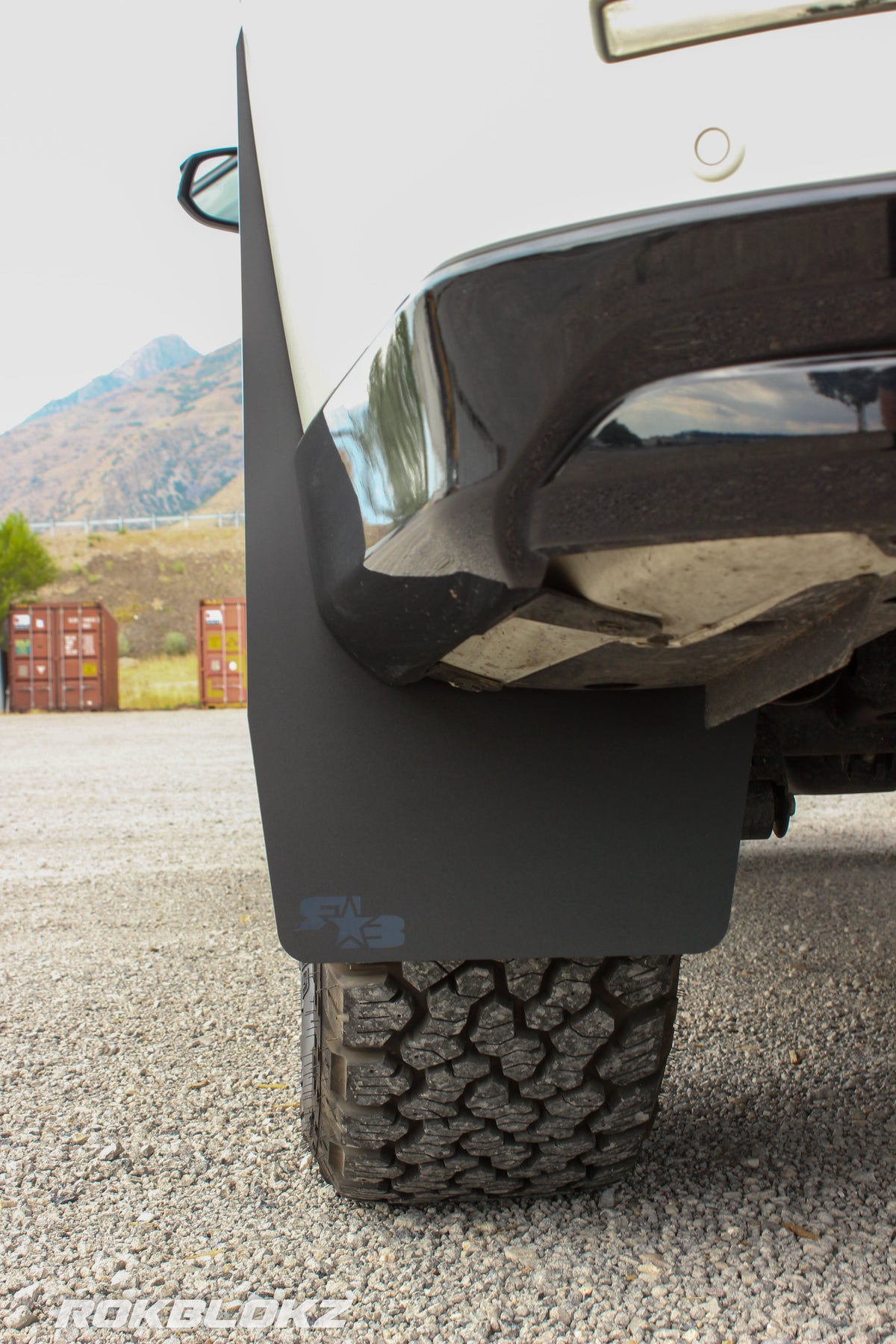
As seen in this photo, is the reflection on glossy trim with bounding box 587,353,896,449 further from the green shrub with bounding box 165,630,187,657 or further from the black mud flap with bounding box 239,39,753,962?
the green shrub with bounding box 165,630,187,657

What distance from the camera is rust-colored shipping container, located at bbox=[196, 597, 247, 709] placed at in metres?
17.7

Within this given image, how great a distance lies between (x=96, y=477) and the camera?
122188 millimetres

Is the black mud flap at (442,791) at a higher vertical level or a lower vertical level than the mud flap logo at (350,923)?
higher

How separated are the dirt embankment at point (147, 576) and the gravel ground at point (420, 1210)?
130 feet

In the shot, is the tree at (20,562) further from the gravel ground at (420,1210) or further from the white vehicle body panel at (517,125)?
the white vehicle body panel at (517,125)

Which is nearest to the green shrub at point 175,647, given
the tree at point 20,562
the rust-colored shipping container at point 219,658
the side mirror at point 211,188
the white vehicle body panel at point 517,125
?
the tree at point 20,562

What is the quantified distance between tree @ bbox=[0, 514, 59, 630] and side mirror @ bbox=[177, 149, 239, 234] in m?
29.1

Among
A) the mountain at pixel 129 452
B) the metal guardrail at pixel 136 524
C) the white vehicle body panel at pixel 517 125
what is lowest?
the white vehicle body panel at pixel 517 125

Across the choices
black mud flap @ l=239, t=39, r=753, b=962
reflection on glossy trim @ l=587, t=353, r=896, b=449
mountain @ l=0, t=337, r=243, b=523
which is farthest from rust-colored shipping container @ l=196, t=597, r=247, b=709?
mountain @ l=0, t=337, r=243, b=523

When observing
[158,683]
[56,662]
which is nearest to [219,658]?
[56,662]

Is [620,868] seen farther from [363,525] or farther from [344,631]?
[363,525]

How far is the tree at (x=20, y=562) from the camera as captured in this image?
28766 millimetres

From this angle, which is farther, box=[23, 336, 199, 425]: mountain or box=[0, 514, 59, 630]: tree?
box=[23, 336, 199, 425]: mountain

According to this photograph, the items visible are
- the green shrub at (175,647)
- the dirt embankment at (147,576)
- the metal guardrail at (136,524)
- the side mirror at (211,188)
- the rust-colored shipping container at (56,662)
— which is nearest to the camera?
the side mirror at (211,188)
